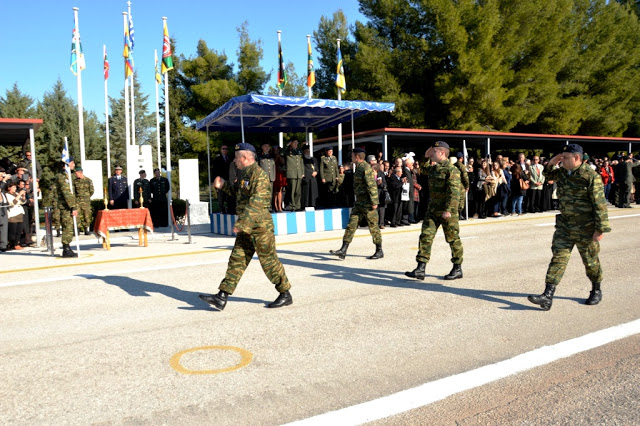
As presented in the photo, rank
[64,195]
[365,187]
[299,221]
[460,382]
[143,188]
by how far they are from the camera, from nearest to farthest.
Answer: [460,382] → [365,187] → [64,195] → [299,221] → [143,188]

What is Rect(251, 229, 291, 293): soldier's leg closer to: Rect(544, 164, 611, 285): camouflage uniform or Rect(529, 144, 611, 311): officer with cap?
Rect(529, 144, 611, 311): officer with cap

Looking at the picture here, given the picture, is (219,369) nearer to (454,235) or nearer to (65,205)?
(454,235)

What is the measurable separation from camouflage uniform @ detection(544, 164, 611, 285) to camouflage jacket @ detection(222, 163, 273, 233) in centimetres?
Result: 338

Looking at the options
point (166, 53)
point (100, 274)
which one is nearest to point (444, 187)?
point (100, 274)

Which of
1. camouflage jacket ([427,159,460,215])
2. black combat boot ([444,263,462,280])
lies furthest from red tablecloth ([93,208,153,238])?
black combat boot ([444,263,462,280])

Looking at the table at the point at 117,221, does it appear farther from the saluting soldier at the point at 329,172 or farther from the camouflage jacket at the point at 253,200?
the camouflage jacket at the point at 253,200

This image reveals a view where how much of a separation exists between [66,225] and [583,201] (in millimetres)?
9587

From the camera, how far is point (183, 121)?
36.9m

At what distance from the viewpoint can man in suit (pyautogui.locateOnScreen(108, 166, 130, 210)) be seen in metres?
17.2

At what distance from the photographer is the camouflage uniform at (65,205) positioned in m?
10.2

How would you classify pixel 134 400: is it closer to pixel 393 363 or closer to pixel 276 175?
pixel 393 363

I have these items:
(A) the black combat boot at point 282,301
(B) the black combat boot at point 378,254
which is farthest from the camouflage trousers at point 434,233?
(A) the black combat boot at point 282,301

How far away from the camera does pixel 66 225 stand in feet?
33.9

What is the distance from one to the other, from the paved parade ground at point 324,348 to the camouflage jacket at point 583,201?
0.99 m
